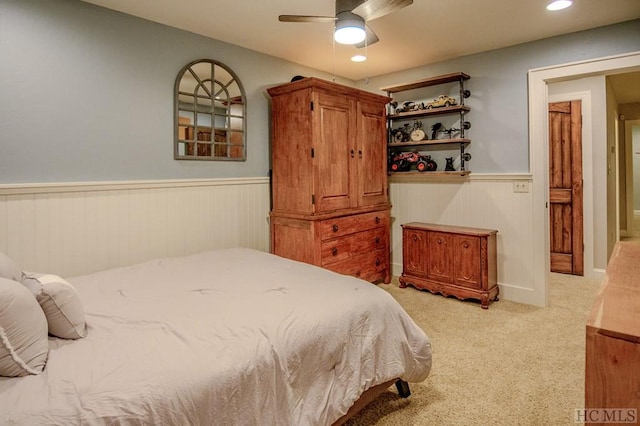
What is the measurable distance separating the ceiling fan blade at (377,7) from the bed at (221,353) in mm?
1583

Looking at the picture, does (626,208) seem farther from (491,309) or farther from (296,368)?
(296,368)

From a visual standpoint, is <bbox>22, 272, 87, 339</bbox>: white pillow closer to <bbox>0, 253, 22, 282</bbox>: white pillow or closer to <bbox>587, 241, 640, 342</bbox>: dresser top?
<bbox>0, 253, 22, 282</bbox>: white pillow

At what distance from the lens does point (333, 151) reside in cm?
346

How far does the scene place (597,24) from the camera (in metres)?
3.03

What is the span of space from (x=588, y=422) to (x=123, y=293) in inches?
76.1

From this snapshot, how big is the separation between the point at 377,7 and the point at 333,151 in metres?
1.41

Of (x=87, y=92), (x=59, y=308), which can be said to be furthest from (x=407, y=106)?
(x=59, y=308)

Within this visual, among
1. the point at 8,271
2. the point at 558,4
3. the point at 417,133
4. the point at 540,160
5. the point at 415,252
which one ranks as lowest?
the point at 415,252

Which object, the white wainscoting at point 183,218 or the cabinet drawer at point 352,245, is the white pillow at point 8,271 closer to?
the white wainscoting at point 183,218

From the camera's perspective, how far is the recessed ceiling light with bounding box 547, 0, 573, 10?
2.55m

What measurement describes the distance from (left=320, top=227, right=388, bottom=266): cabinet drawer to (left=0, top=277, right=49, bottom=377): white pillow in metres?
2.34

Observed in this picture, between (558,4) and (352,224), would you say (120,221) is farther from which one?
(558,4)

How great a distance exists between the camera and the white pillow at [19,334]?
1.11m

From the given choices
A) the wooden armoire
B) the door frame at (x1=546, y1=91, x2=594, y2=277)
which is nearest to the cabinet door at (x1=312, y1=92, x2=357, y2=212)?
the wooden armoire
